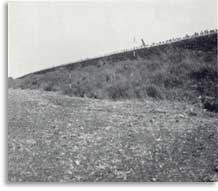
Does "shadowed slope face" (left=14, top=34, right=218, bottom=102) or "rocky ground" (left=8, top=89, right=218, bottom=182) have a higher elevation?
"shadowed slope face" (left=14, top=34, right=218, bottom=102)

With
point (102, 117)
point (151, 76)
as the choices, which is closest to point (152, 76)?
point (151, 76)

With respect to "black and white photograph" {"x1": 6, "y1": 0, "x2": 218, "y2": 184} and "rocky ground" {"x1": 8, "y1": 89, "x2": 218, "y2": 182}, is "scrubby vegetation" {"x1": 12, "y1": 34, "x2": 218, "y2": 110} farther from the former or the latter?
"rocky ground" {"x1": 8, "y1": 89, "x2": 218, "y2": 182}

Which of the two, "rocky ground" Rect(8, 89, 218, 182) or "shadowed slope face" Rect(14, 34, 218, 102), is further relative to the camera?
"shadowed slope face" Rect(14, 34, 218, 102)

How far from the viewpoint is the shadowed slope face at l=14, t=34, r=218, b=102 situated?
7.99m

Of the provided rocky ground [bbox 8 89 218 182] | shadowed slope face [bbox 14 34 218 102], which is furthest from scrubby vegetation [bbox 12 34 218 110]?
rocky ground [bbox 8 89 218 182]

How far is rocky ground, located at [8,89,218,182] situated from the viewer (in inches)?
201

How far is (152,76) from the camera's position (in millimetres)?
8781

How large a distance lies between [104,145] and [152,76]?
360cm

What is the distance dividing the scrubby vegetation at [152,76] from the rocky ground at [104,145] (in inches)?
52.8

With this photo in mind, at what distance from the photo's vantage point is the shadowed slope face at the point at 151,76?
314 inches

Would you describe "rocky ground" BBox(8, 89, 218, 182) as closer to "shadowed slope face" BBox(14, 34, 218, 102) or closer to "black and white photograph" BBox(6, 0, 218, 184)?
"black and white photograph" BBox(6, 0, 218, 184)

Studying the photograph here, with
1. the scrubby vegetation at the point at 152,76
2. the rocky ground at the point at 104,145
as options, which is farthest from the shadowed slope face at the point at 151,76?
the rocky ground at the point at 104,145

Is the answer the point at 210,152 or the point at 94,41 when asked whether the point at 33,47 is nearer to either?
the point at 94,41

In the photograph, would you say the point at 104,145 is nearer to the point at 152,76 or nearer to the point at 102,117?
the point at 102,117
